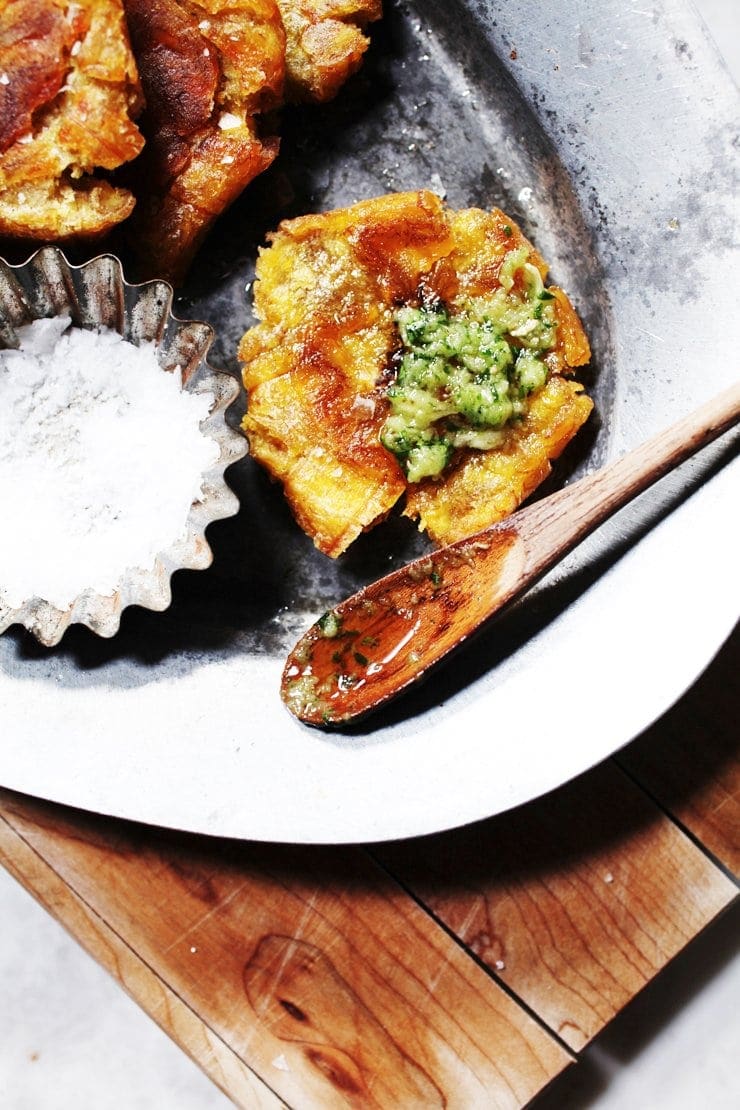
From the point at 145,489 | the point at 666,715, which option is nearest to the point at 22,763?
the point at 145,489

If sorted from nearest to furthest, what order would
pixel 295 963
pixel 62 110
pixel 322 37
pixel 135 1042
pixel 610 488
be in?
1. pixel 62 110
2. pixel 610 488
3. pixel 322 37
4. pixel 295 963
5. pixel 135 1042

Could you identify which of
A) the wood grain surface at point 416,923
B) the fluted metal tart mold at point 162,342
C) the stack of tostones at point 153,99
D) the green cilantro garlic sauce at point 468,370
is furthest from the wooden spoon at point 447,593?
the stack of tostones at point 153,99

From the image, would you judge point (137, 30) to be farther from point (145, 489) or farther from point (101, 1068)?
point (101, 1068)

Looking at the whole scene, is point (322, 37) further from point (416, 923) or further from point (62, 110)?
point (416, 923)

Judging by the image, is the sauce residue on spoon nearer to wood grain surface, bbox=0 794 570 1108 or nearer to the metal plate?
the metal plate

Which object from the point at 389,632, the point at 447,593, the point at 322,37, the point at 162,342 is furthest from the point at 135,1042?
the point at 322,37

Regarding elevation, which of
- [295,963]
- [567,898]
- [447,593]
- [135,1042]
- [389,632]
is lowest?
[135,1042]

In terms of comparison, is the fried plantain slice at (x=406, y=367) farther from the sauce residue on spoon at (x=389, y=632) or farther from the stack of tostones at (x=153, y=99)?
the stack of tostones at (x=153, y=99)
